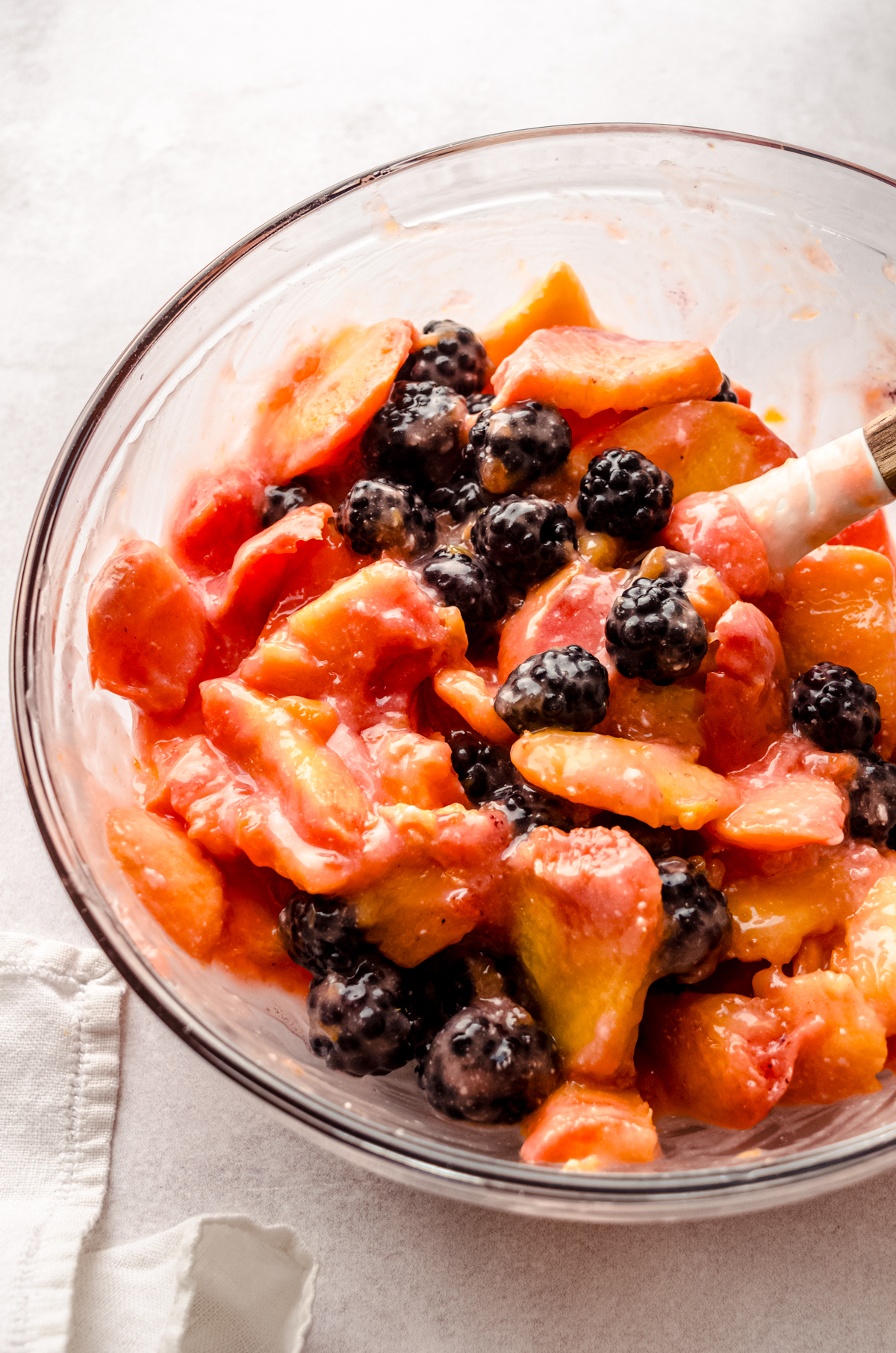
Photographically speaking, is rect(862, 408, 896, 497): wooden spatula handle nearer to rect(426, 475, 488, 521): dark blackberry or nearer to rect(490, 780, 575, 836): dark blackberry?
rect(426, 475, 488, 521): dark blackberry

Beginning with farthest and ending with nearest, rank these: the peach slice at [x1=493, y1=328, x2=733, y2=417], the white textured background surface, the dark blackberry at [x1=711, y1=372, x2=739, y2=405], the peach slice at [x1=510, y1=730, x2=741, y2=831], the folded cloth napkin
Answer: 1. the white textured background surface
2. the dark blackberry at [x1=711, y1=372, x2=739, y2=405]
3. the peach slice at [x1=493, y1=328, x2=733, y2=417]
4. the folded cloth napkin
5. the peach slice at [x1=510, y1=730, x2=741, y2=831]

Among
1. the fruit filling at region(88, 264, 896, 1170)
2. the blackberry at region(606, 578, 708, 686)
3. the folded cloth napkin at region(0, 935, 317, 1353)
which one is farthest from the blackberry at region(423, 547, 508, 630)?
the folded cloth napkin at region(0, 935, 317, 1353)

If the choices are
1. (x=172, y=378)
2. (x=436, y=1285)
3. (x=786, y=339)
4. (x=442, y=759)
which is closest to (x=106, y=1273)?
(x=436, y=1285)

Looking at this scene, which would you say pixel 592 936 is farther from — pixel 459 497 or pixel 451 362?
pixel 451 362

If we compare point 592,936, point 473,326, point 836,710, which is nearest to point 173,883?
point 592,936

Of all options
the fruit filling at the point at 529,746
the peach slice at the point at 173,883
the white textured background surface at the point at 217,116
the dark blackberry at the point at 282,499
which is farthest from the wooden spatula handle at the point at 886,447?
the white textured background surface at the point at 217,116

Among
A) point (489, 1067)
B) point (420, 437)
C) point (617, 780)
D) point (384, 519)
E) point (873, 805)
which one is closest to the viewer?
point (489, 1067)
